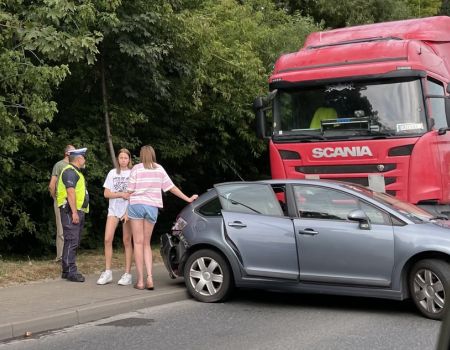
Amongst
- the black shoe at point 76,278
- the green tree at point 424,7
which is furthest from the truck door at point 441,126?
the green tree at point 424,7

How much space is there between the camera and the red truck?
8945 millimetres

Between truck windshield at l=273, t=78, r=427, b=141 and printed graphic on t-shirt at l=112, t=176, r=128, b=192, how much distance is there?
2729 mm

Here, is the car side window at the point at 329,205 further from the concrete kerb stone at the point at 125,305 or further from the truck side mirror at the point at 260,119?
the truck side mirror at the point at 260,119

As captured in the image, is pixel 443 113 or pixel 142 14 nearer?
pixel 443 113

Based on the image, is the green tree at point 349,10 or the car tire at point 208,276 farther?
the green tree at point 349,10

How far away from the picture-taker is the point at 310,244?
7.31 meters

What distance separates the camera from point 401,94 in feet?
30.2

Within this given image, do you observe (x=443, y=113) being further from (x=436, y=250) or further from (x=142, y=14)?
(x=142, y=14)

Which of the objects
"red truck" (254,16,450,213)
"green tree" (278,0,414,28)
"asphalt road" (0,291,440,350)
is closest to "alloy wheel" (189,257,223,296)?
"asphalt road" (0,291,440,350)

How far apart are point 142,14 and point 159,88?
152 cm

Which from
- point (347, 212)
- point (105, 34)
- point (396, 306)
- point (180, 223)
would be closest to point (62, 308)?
point (180, 223)

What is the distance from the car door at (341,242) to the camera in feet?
22.9

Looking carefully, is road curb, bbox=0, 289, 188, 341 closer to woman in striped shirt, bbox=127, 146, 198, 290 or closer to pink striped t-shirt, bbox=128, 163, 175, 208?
woman in striped shirt, bbox=127, 146, 198, 290

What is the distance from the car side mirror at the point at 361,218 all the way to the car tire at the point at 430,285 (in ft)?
2.27
